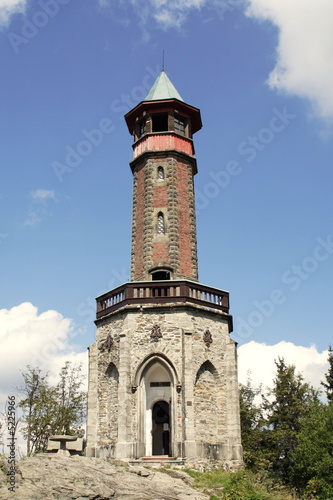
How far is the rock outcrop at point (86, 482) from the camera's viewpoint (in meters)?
14.6

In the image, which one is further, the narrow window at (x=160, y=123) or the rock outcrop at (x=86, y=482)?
the narrow window at (x=160, y=123)

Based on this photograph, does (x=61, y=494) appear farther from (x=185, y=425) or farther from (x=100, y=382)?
(x=100, y=382)

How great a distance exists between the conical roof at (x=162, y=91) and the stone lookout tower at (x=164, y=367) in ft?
29.0

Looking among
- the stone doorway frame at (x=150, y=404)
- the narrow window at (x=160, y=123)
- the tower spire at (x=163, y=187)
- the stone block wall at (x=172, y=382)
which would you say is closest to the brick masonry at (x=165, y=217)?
the tower spire at (x=163, y=187)

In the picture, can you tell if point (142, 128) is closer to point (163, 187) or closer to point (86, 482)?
point (163, 187)

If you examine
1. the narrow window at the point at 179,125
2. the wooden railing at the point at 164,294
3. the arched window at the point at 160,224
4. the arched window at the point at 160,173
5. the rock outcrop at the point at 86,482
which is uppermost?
the narrow window at the point at 179,125

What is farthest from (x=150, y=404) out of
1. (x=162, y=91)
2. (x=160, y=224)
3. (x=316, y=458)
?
(x=162, y=91)

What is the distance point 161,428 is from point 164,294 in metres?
6.12

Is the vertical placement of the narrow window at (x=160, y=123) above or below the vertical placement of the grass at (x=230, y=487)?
above

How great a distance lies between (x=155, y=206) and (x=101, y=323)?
278 inches

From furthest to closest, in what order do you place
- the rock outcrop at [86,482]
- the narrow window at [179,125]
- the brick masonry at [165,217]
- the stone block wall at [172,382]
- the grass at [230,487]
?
the narrow window at [179,125], the brick masonry at [165,217], the stone block wall at [172,382], the grass at [230,487], the rock outcrop at [86,482]

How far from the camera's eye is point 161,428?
2384 cm

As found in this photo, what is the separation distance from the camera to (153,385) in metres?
23.6

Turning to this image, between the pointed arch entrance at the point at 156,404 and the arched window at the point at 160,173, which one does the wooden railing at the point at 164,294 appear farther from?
the arched window at the point at 160,173
